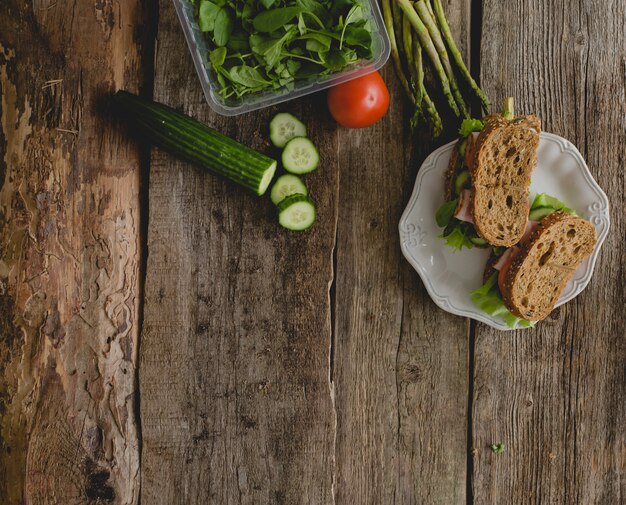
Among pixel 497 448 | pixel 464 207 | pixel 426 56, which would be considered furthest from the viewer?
pixel 497 448

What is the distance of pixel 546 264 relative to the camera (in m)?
2.48

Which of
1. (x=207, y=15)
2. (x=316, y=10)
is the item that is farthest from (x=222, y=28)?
(x=316, y=10)

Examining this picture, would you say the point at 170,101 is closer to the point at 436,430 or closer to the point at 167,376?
the point at 167,376

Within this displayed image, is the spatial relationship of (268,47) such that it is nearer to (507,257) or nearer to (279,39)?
(279,39)

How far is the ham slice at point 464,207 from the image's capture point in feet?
7.89

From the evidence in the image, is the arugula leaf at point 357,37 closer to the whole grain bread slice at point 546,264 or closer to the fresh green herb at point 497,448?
the whole grain bread slice at point 546,264

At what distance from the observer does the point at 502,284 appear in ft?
8.19

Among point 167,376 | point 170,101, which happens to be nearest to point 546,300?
point 167,376

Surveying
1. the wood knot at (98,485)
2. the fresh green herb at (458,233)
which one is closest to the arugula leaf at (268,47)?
the fresh green herb at (458,233)

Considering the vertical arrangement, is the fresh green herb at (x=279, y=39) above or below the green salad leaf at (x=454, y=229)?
above

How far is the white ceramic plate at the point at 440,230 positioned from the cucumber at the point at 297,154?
1.59 ft

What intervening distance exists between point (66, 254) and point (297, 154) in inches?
40.7

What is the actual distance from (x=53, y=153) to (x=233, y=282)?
91 centimetres

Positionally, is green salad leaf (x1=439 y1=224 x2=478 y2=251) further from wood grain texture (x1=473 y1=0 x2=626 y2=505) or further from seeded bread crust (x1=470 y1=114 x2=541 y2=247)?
wood grain texture (x1=473 y1=0 x2=626 y2=505)
